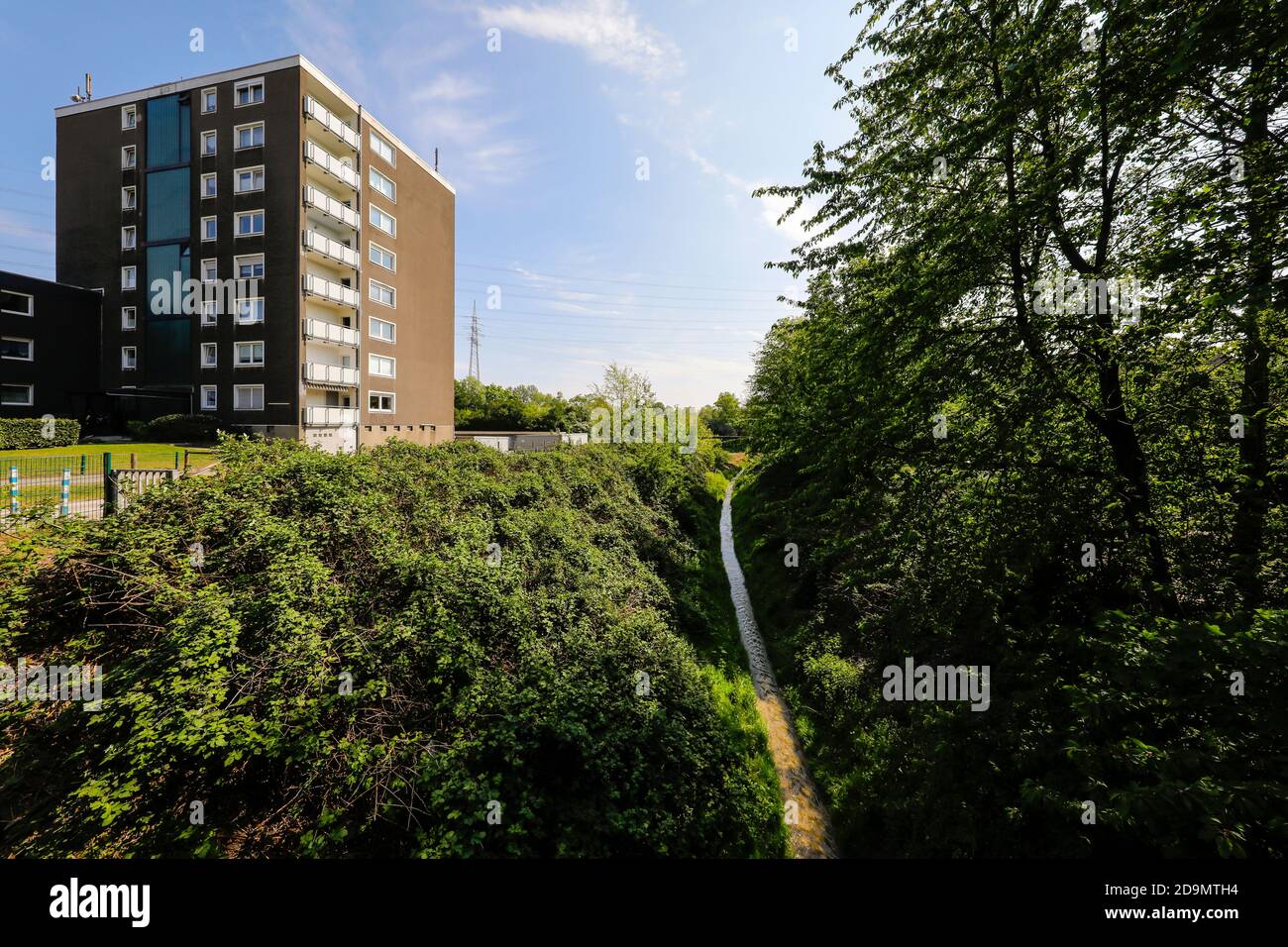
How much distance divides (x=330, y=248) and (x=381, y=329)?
17.0 ft

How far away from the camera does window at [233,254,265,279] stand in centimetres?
2642

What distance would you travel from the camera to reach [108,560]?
17.4 ft

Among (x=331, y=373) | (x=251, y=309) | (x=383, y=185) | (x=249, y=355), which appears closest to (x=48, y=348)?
(x=249, y=355)

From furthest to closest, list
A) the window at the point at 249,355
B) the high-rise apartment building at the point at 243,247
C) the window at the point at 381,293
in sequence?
1. the window at the point at 381,293
2. the window at the point at 249,355
3. the high-rise apartment building at the point at 243,247

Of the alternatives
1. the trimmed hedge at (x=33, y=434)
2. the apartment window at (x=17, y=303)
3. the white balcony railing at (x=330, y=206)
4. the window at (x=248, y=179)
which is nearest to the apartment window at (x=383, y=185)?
the white balcony railing at (x=330, y=206)

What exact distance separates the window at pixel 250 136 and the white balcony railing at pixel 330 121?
292 centimetres

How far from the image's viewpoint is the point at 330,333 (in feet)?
89.6

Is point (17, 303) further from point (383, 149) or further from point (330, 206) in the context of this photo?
point (383, 149)

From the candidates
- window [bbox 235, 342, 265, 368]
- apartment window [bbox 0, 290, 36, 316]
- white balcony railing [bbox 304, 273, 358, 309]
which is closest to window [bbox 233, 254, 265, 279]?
white balcony railing [bbox 304, 273, 358, 309]

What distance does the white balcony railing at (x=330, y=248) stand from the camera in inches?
1038

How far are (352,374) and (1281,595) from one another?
3454 centimetres

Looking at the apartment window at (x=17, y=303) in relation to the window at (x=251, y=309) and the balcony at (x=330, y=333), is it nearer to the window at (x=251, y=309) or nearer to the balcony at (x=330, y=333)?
the window at (x=251, y=309)

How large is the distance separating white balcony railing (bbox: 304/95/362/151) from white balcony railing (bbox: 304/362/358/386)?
13394 millimetres

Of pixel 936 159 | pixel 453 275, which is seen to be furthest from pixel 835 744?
pixel 453 275
